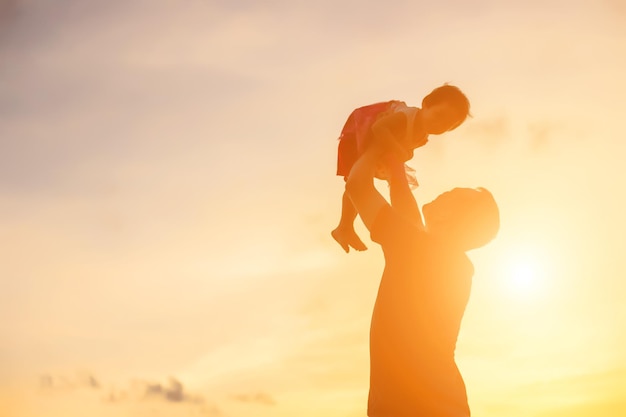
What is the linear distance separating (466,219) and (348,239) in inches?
73.7

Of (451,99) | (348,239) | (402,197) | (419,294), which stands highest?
(451,99)

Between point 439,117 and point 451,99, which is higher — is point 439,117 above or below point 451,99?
below

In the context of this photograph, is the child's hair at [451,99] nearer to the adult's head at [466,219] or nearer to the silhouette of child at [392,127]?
the silhouette of child at [392,127]

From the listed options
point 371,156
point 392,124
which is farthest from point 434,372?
point 392,124

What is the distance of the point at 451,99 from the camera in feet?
21.6

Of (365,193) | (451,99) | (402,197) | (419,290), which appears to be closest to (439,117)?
(451,99)

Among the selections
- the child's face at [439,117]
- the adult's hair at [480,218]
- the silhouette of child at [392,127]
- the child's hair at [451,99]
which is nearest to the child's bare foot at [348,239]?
the silhouette of child at [392,127]

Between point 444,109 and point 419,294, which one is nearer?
point 419,294

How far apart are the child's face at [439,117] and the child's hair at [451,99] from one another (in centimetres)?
4

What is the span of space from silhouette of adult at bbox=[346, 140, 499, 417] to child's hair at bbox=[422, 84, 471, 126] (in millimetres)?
1332

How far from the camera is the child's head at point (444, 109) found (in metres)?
6.54

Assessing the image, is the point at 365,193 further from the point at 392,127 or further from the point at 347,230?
the point at 347,230

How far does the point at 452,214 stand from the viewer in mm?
5477

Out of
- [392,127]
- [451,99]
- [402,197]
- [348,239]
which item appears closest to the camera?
[402,197]
